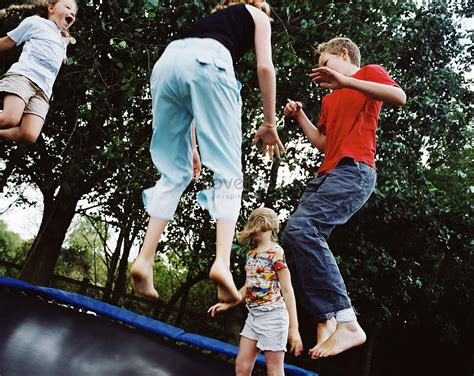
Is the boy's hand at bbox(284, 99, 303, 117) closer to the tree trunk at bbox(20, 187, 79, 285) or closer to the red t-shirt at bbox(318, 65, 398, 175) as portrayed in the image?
the red t-shirt at bbox(318, 65, 398, 175)

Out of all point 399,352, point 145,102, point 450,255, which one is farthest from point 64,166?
point 399,352

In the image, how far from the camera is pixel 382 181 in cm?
586

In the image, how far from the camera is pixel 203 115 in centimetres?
123

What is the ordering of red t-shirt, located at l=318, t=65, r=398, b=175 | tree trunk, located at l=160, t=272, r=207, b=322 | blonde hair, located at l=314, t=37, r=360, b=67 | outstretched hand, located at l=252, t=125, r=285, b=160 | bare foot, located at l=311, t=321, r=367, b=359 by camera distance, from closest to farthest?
outstretched hand, located at l=252, t=125, r=285, b=160, bare foot, located at l=311, t=321, r=367, b=359, red t-shirt, located at l=318, t=65, r=398, b=175, blonde hair, located at l=314, t=37, r=360, b=67, tree trunk, located at l=160, t=272, r=207, b=322

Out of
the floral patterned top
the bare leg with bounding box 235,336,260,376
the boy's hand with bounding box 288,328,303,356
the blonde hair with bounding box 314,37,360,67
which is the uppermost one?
the blonde hair with bounding box 314,37,360,67

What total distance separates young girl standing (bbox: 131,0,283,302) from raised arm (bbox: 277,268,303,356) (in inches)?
47.9

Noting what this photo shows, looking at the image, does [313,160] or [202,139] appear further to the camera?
[313,160]

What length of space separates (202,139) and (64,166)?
4083 millimetres

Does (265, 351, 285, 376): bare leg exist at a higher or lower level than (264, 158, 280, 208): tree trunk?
lower

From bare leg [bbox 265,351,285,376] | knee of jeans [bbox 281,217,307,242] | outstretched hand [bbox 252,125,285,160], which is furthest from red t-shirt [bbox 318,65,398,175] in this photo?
bare leg [bbox 265,351,285,376]

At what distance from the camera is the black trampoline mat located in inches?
108

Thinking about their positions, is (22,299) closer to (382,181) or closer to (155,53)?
(155,53)

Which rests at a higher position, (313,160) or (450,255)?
(313,160)

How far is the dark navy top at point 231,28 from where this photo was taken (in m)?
1.35
